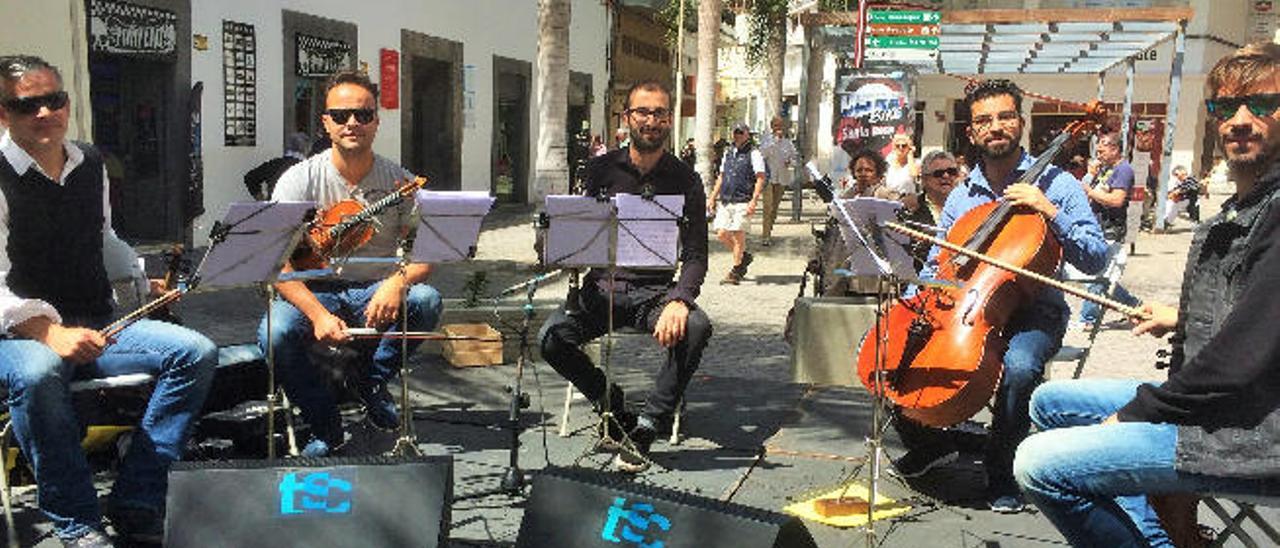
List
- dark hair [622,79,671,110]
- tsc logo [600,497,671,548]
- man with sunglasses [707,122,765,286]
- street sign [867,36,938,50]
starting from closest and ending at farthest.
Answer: tsc logo [600,497,671,548], dark hair [622,79,671,110], man with sunglasses [707,122,765,286], street sign [867,36,938,50]

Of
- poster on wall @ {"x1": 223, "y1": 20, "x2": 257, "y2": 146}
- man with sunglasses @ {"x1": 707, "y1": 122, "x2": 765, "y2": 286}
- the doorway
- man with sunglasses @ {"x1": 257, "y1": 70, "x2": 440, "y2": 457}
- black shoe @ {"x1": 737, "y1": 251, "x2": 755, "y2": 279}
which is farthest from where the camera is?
poster on wall @ {"x1": 223, "y1": 20, "x2": 257, "y2": 146}

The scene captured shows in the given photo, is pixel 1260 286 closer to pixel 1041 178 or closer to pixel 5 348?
pixel 1041 178

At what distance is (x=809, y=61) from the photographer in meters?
16.1

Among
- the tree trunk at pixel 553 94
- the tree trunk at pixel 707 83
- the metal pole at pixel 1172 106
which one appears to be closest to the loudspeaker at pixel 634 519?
the tree trunk at pixel 553 94

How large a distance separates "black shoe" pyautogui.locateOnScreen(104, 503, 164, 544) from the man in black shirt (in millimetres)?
1853

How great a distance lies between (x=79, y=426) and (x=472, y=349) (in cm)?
316

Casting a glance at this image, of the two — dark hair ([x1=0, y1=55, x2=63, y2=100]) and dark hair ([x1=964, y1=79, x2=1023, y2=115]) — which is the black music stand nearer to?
dark hair ([x1=0, y1=55, x2=63, y2=100])

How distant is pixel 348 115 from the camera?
476cm

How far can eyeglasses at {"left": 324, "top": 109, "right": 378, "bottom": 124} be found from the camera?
15.6ft

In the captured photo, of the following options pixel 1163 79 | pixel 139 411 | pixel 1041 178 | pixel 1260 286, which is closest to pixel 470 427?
pixel 139 411

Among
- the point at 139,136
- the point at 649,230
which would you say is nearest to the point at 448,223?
the point at 649,230

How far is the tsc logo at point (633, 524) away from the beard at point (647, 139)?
2653mm

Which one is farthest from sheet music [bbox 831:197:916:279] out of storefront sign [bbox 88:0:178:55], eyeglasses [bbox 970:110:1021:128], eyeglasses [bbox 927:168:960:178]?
storefront sign [bbox 88:0:178:55]

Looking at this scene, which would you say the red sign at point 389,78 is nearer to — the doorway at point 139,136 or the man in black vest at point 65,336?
the doorway at point 139,136
